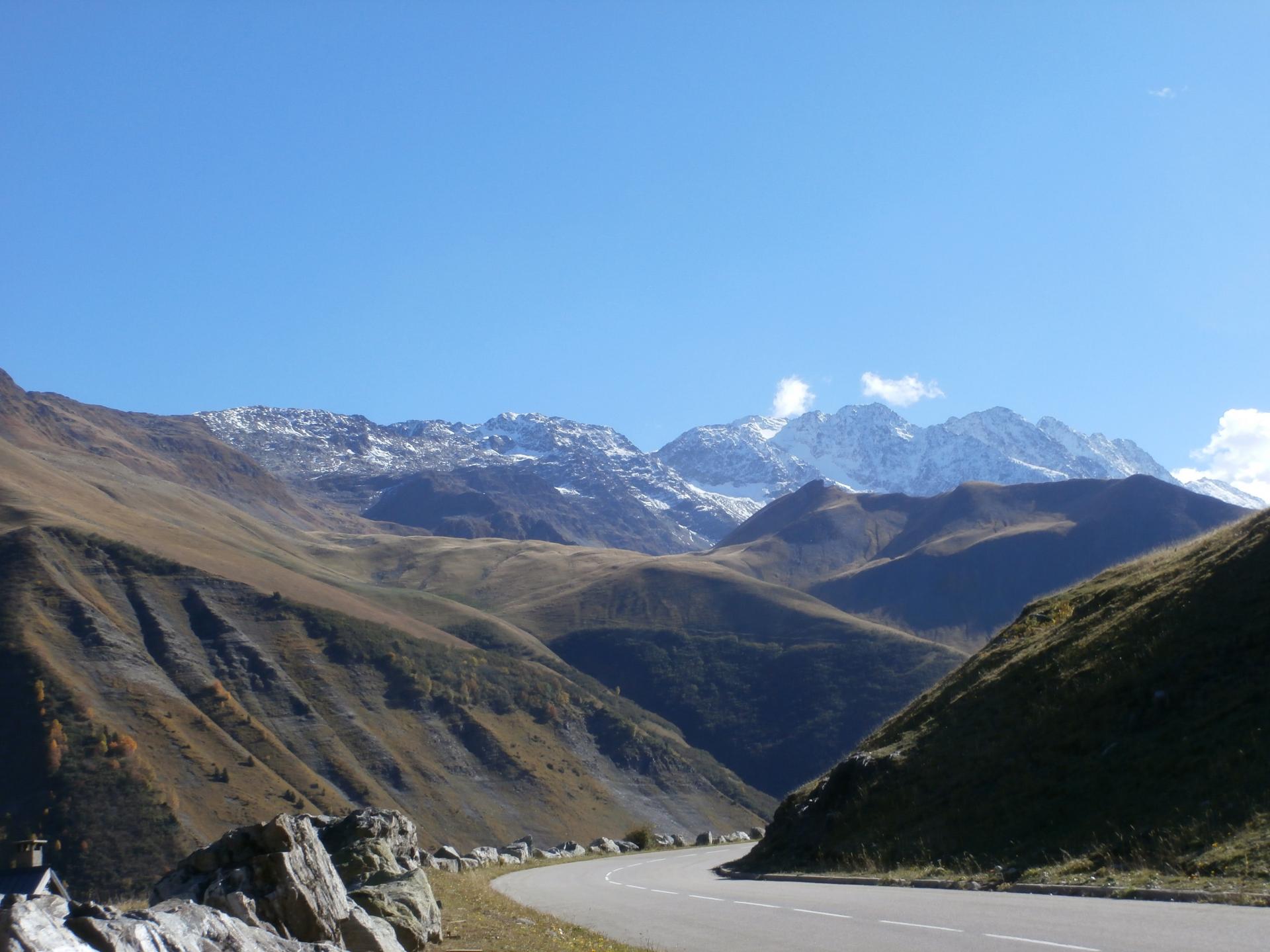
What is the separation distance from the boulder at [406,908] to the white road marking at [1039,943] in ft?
22.7

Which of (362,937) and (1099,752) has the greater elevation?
(1099,752)

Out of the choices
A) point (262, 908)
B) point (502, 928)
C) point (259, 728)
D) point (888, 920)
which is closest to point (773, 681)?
point (259, 728)

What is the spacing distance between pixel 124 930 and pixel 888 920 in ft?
37.3

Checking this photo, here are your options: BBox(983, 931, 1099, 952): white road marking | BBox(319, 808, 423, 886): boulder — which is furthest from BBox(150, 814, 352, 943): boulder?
BBox(983, 931, 1099, 952): white road marking

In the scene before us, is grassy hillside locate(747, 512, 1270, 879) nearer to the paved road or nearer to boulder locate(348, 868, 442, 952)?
the paved road

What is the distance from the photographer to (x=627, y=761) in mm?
136250

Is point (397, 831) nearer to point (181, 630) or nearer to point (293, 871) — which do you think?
point (293, 871)

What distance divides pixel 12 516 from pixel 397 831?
119 m

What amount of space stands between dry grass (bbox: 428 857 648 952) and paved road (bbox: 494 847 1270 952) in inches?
25.1

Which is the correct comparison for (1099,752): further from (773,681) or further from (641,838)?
(773,681)

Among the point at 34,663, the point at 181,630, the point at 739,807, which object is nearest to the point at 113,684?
the point at 34,663

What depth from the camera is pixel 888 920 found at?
14.9m

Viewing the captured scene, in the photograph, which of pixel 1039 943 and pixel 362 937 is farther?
pixel 1039 943

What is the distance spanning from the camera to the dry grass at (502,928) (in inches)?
537
